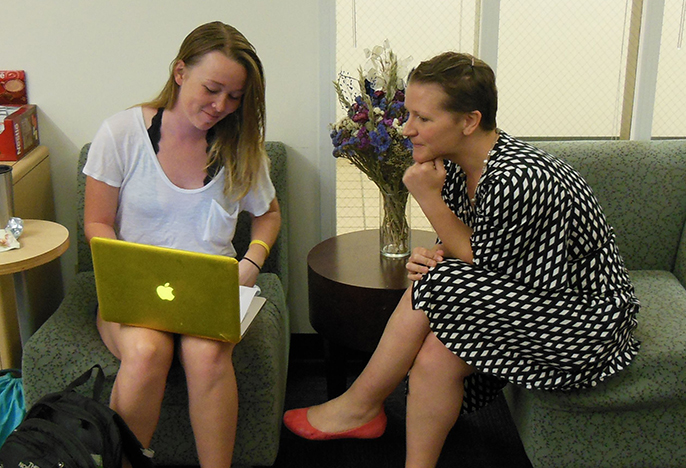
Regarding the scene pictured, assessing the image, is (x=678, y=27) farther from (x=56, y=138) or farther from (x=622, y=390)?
(x=56, y=138)

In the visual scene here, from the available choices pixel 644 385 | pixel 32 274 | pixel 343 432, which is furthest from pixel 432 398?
pixel 32 274

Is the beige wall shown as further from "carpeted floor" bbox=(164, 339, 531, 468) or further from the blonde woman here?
"carpeted floor" bbox=(164, 339, 531, 468)

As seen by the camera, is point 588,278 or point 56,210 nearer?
point 588,278

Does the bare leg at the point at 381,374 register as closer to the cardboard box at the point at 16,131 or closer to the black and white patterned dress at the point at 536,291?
the black and white patterned dress at the point at 536,291

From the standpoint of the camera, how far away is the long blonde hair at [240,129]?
1832 mm

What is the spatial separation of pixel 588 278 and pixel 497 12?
1.07 metres

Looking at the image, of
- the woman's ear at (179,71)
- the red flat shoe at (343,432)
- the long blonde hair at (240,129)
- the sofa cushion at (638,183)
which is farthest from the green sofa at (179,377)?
the sofa cushion at (638,183)

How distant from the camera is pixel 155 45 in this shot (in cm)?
231

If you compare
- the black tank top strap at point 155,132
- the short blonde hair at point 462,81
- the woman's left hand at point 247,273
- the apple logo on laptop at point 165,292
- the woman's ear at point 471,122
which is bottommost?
the woman's left hand at point 247,273

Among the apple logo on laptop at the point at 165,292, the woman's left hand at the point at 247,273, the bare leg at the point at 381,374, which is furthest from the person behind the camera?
the woman's left hand at the point at 247,273

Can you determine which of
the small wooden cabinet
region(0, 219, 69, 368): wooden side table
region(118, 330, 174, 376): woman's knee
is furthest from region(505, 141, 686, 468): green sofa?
the small wooden cabinet

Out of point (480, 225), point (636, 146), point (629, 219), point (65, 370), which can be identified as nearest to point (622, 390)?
point (480, 225)

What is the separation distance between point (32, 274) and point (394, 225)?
115 cm

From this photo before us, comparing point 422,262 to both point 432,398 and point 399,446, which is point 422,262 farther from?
point 399,446
